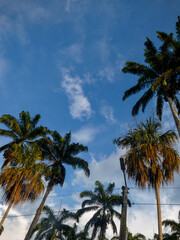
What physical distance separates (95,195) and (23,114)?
70.2 feet

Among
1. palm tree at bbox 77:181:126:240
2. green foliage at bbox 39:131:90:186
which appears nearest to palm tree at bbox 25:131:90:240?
green foliage at bbox 39:131:90:186

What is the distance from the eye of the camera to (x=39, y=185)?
9.60m

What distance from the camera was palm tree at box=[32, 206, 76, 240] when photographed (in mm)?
26828

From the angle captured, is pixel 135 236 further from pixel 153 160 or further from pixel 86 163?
pixel 153 160

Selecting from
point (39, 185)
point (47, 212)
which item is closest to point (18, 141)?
point (39, 185)

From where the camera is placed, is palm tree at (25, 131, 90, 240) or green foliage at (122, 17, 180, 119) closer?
green foliage at (122, 17, 180, 119)

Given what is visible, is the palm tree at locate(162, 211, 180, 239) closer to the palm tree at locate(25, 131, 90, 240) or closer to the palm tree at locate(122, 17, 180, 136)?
the palm tree at locate(25, 131, 90, 240)

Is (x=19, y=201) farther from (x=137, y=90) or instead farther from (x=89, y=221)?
(x=89, y=221)

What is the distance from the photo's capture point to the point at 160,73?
47.0 feet

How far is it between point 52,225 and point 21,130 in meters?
21.4

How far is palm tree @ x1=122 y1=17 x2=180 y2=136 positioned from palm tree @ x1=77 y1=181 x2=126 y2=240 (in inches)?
827

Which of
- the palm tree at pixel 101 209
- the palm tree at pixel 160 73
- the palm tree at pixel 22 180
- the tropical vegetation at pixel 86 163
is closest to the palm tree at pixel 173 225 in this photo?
the tropical vegetation at pixel 86 163

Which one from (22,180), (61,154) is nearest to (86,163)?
(61,154)

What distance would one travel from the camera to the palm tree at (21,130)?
1916 centimetres
